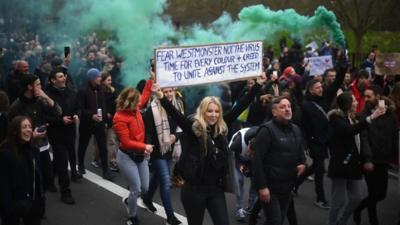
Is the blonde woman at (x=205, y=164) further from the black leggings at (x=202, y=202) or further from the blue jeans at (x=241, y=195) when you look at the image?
the blue jeans at (x=241, y=195)

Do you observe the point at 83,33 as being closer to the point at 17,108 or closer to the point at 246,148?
the point at 17,108

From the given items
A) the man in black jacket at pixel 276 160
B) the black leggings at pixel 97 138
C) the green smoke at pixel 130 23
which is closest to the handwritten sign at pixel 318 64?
the green smoke at pixel 130 23

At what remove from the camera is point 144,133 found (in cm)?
671

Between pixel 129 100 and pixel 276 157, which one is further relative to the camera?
pixel 129 100

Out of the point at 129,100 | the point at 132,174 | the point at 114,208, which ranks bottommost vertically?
the point at 114,208

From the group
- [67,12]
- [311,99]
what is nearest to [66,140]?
[311,99]

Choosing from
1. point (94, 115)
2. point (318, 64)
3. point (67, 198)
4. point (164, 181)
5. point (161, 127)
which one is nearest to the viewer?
point (164, 181)

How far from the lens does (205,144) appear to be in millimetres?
5016

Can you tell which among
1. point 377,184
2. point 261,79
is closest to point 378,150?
point 377,184

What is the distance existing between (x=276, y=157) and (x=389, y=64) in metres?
6.24

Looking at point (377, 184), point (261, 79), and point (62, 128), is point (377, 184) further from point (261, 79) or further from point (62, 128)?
point (62, 128)

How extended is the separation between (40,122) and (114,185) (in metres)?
2.06

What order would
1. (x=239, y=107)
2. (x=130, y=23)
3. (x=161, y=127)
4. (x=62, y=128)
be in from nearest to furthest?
(x=239, y=107)
(x=161, y=127)
(x=62, y=128)
(x=130, y=23)

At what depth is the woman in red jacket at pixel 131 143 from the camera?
6.45 metres
